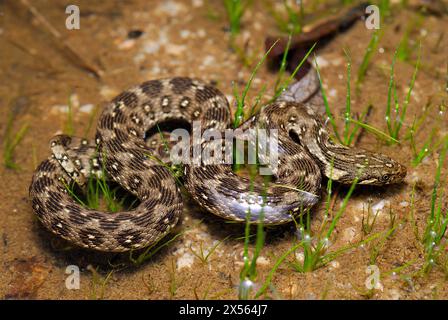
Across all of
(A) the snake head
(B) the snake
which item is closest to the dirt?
(A) the snake head

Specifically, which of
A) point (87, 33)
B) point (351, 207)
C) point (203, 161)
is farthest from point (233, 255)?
point (87, 33)

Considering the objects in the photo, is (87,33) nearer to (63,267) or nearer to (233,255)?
(63,267)

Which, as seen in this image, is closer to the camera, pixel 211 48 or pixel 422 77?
pixel 422 77

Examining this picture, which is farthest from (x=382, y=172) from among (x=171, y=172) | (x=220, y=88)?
(x=220, y=88)

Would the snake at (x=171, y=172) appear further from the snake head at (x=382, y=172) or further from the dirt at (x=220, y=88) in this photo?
the dirt at (x=220, y=88)

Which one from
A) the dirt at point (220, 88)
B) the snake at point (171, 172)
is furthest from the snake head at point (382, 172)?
the dirt at point (220, 88)

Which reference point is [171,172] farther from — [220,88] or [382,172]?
[382,172]
